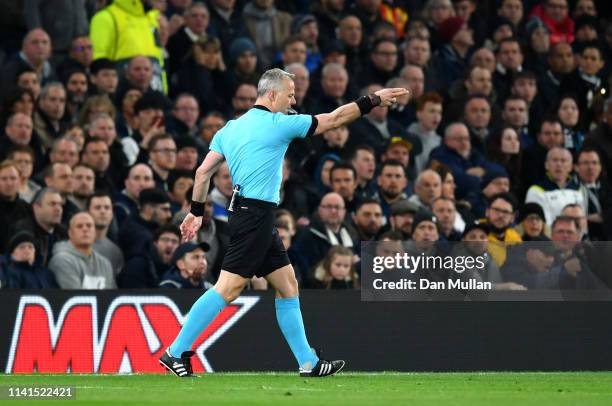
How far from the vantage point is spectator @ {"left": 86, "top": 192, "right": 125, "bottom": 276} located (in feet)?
48.6

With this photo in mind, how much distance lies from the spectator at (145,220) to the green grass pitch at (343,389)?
2.85 m

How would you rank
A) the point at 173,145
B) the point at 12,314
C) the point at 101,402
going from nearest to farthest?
the point at 101,402
the point at 12,314
the point at 173,145

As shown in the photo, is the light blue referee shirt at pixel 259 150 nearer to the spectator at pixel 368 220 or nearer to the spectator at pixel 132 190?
the spectator at pixel 132 190

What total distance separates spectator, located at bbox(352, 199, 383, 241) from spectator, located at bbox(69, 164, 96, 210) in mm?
2766

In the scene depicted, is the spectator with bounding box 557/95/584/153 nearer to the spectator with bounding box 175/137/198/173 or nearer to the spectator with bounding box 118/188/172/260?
the spectator with bounding box 175/137/198/173

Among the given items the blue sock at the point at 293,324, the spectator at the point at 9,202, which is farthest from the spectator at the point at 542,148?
the blue sock at the point at 293,324

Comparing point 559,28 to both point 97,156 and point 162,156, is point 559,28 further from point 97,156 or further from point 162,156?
point 97,156

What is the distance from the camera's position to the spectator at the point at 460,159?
1816 cm

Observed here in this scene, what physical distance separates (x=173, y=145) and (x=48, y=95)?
1431 mm

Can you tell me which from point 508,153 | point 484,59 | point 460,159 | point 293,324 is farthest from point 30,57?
point 293,324

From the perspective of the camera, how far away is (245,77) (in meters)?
19.0

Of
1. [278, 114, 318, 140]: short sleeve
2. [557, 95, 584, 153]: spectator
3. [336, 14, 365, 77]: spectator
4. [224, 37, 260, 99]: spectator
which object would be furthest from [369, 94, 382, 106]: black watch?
[557, 95, 584, 153]: spectator

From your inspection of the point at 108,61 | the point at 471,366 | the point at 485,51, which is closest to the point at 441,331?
the point at 471,366

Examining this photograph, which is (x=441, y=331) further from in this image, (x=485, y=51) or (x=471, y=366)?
(x=485, y=51)
